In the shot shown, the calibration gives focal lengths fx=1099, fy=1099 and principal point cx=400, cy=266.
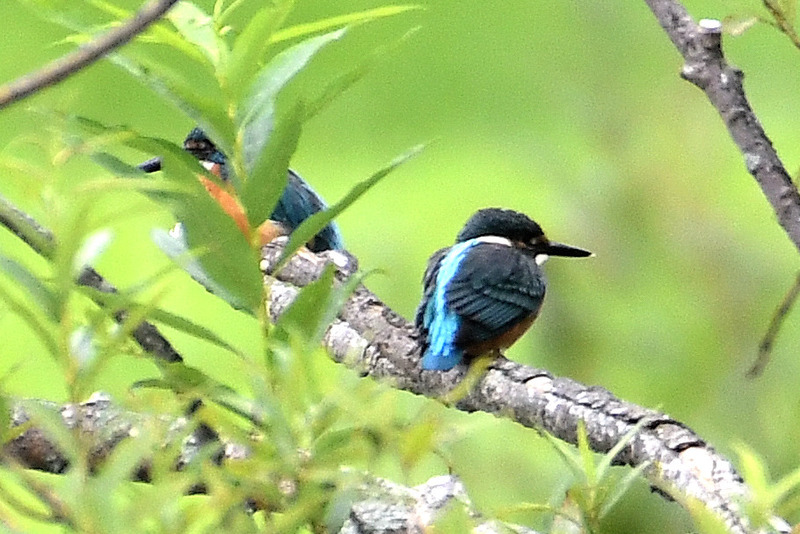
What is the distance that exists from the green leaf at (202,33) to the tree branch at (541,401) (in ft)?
0.27

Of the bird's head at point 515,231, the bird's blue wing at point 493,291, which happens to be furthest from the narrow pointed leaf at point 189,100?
the bird's head at point 515,231

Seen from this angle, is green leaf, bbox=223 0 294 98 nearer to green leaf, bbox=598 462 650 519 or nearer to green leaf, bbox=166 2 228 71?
green leaf, bbox=166 2 228 71

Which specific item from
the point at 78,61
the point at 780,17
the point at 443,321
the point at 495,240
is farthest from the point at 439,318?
the point at 78,61

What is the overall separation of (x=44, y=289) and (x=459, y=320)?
81cm

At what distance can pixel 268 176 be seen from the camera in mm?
388

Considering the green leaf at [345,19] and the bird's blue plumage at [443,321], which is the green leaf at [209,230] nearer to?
the green leaf at [345,19]

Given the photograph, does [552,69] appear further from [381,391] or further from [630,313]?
[381,391]

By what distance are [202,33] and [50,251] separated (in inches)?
6.1

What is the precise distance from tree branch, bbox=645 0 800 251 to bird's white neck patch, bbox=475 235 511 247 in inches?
29.1

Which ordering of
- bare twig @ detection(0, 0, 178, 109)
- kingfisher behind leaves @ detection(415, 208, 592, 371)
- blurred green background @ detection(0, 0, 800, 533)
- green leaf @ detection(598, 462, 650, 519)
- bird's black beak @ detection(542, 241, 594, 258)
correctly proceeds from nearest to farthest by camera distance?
1. bare twig @ detection(0, 0, 178, 109)
2. green leaf @ detection(598, 462, 650, 519)
3. blurred green background @ detection(0, 0, 800, 533)
4. kingfisher behind leaves @ detection(415, 208, 592, 371)
5. bird's black beak @ detection(542, 241, 594, 258)

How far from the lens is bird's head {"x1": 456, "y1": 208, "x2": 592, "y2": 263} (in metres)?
1.31

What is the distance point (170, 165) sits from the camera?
1.21ft

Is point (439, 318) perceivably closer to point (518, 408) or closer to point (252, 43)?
point (518, 408)

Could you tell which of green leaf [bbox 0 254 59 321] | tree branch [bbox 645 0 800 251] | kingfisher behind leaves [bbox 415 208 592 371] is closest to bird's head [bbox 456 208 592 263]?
kingfisher behind leaves [bbox 415 208 592 371]
